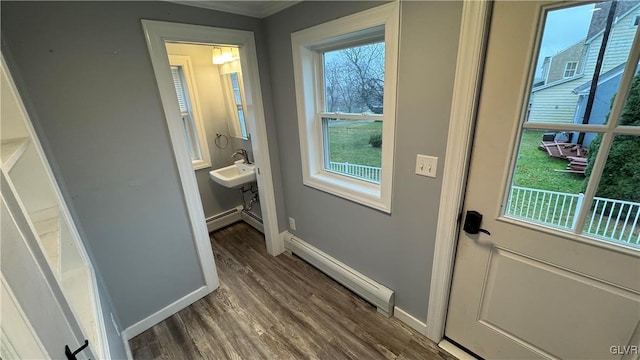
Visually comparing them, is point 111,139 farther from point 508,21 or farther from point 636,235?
point 636,235

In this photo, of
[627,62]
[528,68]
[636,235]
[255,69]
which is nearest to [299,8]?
[255,69]

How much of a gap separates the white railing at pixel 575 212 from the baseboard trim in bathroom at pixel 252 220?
8.22 ft

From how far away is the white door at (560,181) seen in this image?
35.3 inches

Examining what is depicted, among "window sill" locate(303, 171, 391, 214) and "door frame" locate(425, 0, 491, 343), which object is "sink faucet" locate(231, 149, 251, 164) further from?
"door frame" locate(425, 0, 491, 343)

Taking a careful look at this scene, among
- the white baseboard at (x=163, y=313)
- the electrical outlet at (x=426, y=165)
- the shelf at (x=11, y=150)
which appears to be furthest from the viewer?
the white baseboard at (x=163, y=313)

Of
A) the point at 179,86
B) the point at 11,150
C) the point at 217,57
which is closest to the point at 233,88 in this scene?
the point at 217,57

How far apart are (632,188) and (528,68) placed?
567 millimetres

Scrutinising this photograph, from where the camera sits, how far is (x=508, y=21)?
99 cm

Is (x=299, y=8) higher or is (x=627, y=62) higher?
(x=299, y=8)

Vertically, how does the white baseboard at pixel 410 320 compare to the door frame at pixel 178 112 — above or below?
below

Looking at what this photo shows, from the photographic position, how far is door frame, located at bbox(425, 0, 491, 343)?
1.04 meters

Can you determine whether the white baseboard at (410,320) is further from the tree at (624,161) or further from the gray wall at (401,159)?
the tree at (624,161)

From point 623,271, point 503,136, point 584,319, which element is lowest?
point 584,319

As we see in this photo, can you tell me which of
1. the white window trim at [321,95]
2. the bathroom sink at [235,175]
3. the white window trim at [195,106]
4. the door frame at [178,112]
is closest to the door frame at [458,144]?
the white window trim at [321,95]
